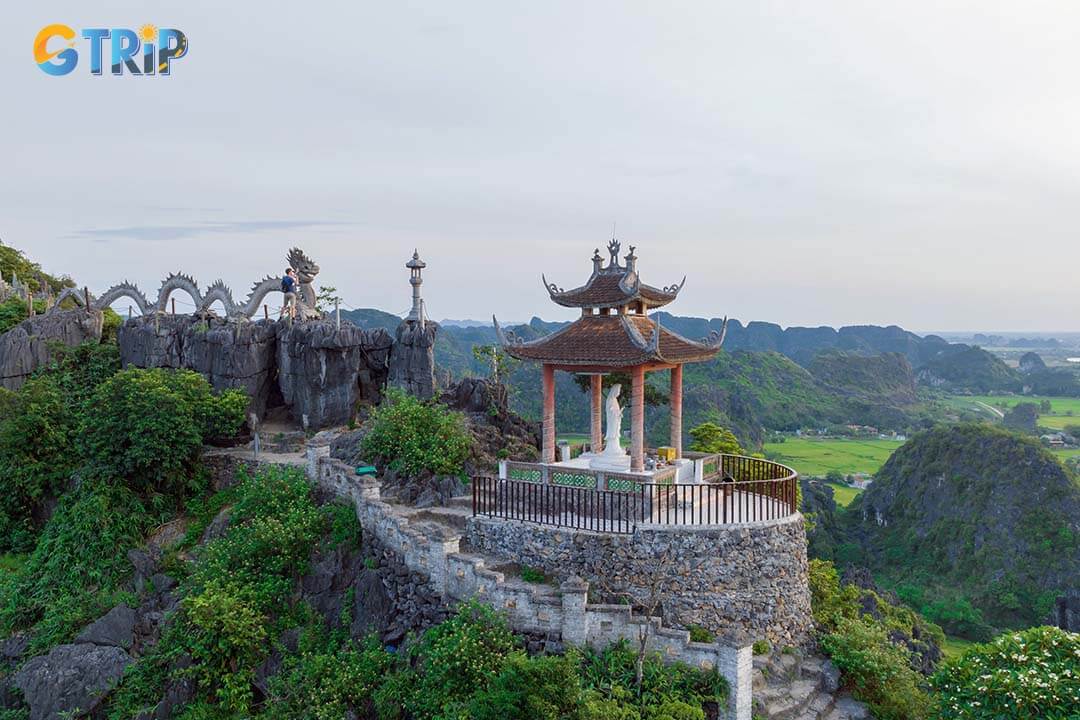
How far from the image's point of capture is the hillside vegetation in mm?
34375

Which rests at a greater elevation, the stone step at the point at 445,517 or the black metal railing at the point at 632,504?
the black metal railing at the point at 632,504

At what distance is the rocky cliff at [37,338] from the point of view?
23.8m

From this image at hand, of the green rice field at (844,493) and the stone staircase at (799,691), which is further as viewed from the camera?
the green rice field at (844,493)

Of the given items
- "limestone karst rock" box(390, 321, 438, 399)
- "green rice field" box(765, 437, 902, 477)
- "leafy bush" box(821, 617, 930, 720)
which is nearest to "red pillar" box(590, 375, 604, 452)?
"leafy bush" box(821, 617, 930, 720)

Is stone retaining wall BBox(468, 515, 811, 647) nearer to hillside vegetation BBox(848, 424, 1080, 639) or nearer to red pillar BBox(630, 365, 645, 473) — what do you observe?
red pillar BBox(630, 365, 645, 473)

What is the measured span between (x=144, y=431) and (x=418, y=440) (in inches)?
288

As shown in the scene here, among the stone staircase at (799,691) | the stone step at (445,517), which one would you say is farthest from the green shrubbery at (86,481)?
the stone staircase at (799,691)

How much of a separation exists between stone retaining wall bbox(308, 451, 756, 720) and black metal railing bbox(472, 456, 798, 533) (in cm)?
118

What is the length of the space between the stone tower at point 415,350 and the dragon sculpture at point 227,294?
3506mm

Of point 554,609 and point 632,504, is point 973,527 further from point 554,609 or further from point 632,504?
point 554,609

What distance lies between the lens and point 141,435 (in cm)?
1783

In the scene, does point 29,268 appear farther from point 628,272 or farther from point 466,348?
point 466,348

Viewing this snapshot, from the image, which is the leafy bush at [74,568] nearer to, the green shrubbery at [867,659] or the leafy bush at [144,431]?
the leafy bush at [144,431]

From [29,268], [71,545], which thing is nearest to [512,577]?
[71,545]
